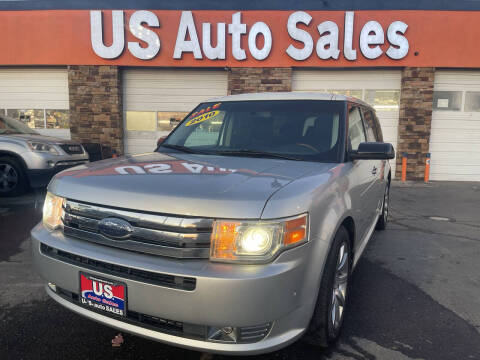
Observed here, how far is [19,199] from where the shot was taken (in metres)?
7.42

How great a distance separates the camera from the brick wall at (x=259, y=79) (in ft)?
36.6

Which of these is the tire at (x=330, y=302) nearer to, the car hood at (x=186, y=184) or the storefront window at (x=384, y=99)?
the car hood at (x=186, y=184)

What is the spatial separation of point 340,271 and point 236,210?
1137 millimetres

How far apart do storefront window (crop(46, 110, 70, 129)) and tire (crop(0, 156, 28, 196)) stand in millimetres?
5124

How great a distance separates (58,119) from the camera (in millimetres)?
12164

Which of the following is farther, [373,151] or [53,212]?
[373,151]

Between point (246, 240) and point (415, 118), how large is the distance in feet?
35.3

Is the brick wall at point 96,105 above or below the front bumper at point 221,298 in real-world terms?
above

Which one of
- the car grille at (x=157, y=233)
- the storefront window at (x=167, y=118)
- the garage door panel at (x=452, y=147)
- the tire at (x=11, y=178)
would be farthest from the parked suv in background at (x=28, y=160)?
the garage door panel at (x=452, y=147)

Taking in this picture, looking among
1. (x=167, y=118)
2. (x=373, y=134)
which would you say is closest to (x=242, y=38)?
(x=167, y=118)

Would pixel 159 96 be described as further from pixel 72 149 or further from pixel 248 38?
pixel 72 149

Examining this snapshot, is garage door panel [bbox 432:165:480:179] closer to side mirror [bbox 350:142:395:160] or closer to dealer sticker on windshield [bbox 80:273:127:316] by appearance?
side mirror [bbox 350:142:395:160]

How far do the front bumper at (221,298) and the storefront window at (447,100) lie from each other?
11.2 meters

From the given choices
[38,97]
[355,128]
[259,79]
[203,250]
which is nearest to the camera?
[203,250]
